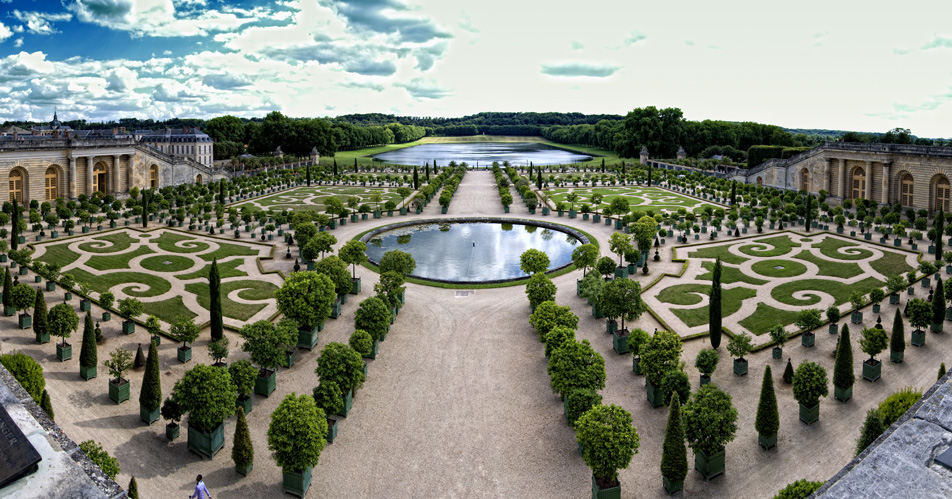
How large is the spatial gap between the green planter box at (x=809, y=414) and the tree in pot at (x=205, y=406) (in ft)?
68.1

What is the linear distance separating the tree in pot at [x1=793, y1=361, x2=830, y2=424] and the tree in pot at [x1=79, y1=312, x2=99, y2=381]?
1106 inches

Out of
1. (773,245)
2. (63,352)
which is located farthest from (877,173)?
(63,352)

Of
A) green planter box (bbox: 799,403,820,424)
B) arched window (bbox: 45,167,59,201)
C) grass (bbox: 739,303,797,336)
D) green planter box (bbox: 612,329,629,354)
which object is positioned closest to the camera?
green planter box (bbox: 799,403,820,424)

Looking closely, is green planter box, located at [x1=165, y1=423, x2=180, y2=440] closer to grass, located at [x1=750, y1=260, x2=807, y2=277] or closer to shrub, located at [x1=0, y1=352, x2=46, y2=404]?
shrub, located at [x1=0, y1=352, x2=46, y2=404]

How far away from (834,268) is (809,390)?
2427 centimetres

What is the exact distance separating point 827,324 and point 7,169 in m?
75.8

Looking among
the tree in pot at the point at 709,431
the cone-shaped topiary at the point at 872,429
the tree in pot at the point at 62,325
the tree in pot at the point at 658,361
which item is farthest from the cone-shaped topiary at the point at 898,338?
the tree in pot at the point at 62,325

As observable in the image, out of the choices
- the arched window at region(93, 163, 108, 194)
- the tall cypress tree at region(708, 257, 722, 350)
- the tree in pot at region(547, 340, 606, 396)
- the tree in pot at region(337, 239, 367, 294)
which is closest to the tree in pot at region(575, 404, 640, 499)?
the tree in pot at region(547, 340, 606, 396)

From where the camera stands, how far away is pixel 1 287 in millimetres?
35938

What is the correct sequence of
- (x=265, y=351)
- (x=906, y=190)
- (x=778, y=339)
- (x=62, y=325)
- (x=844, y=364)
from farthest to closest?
(x=906, y=190)
(x=778, y=339)
(x=62, y=325)
(x=265, y=351)
(x=844, y=364)

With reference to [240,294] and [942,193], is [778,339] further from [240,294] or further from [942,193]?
[942,193]

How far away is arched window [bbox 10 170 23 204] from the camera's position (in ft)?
221

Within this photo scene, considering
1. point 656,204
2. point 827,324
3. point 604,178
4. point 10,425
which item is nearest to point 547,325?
point 827,324

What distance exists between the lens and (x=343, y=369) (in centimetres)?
2425
